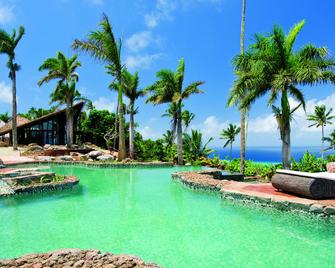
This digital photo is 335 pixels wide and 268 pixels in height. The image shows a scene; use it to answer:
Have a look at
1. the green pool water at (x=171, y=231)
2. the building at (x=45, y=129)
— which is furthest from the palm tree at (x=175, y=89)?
the building at (x=45, y=129)

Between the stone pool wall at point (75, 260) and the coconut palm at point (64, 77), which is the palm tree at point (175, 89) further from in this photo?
the stone pool wall at point (75, 260)

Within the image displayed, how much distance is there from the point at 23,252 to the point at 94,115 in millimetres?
33496

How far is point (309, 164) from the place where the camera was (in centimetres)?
1427

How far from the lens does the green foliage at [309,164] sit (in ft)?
45.9

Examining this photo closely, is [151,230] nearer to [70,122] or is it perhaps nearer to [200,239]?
[200,239]

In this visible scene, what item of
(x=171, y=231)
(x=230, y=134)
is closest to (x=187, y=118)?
(x=230, y=134)

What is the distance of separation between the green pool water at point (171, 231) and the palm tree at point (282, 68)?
17.7ft

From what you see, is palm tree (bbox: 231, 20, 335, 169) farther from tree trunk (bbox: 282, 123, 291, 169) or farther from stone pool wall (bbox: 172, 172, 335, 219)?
stone pool wall (bbox: 172, 172, 335, 219)

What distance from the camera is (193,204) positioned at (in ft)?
30.2

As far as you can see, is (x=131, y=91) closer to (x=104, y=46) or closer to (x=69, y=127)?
(x=104, y=46)

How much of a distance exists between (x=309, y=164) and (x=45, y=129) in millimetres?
32146

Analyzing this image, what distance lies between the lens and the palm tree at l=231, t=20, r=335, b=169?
1232 centimetres

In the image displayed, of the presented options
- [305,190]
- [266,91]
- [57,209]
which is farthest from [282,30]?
[57,209]

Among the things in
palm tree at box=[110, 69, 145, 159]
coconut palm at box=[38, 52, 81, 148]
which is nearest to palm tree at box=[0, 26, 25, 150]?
coconut palm at box=[38, 52, 81, 148]
